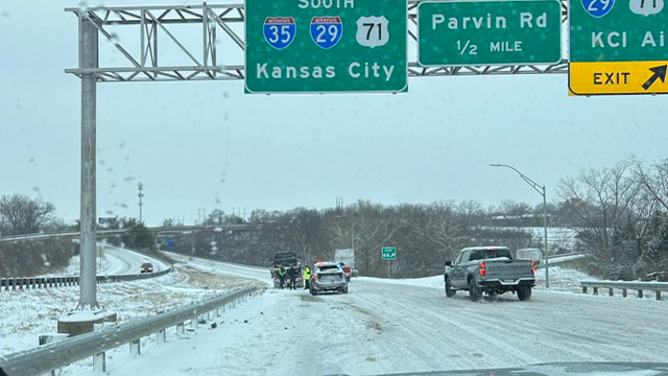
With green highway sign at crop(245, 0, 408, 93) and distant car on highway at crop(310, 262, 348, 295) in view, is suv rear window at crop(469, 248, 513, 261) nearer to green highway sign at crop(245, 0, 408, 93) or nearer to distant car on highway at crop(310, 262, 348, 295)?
distant car on highway at crop(310, 262, 348, 295)

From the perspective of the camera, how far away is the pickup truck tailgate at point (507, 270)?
22.8 m

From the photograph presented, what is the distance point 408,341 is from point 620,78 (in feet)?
24.7

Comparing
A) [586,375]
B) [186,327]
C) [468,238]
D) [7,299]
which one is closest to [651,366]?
[586,375]

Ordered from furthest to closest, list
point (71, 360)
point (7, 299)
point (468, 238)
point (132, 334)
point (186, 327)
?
point (468, 238)
point (7, 299)
point (186, 327)
point (132, 334)
point (71, 360)

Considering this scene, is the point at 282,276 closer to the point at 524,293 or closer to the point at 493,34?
the point at 524,293

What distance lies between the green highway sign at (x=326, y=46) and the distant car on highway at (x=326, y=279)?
718 inches

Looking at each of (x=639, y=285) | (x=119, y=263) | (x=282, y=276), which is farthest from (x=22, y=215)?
(x=639, y=285)

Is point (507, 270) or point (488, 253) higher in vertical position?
point (488, 253)

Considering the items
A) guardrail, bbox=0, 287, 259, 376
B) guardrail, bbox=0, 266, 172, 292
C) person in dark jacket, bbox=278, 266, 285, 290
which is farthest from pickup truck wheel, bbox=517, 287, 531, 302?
guardrail, bbox=0, 266, 172, 292

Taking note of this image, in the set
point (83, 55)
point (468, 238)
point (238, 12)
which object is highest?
point (238, 12)

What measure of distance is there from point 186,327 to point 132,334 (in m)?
4.76

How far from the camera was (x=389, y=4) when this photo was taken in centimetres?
1591

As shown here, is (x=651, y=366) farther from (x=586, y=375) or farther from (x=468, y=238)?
(x=468, y=238)

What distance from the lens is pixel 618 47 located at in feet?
50.6
